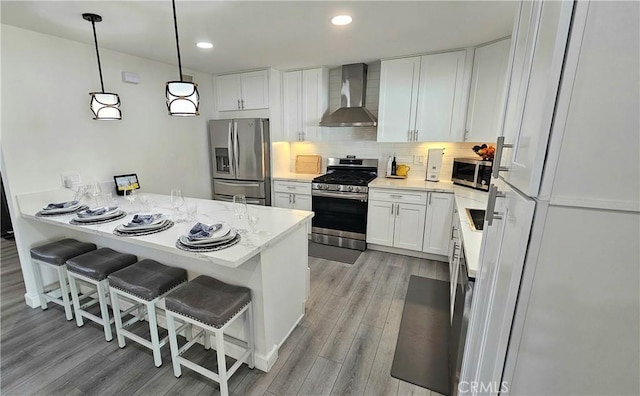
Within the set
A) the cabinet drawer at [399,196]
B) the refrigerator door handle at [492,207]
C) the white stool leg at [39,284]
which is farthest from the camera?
the cabinet drawer at [399,196]

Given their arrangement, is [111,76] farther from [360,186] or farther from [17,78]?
[360,186]

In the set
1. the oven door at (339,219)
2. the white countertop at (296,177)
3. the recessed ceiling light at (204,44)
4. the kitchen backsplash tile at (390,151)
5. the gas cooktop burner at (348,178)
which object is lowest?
the oven door at (339,219)

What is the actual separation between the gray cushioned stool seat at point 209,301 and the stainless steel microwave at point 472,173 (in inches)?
98.5

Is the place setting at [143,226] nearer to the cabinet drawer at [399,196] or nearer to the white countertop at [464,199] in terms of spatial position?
the white countertop at [464,199]

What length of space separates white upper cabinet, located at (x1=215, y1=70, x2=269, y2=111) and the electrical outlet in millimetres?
2146

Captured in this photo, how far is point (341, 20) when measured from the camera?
2.24 meters

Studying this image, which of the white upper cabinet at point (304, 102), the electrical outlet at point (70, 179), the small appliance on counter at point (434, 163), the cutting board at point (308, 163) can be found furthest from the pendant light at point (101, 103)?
the small appliance on counter at point (434, 163)

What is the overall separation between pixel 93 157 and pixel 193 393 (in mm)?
2527

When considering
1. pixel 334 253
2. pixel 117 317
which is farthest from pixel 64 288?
pixel 334 253

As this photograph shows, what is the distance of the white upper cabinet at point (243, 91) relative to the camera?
3904mm

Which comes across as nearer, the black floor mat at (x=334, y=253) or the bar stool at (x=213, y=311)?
the bar stool at (x=213, y=311)

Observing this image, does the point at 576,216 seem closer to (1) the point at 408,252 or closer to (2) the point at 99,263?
(2) the point at 99,263

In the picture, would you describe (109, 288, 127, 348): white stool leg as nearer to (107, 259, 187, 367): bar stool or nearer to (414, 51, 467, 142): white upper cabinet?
(107, 259, 187, 367): bar stool

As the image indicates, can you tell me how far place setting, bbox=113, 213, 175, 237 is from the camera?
1.72 metres
